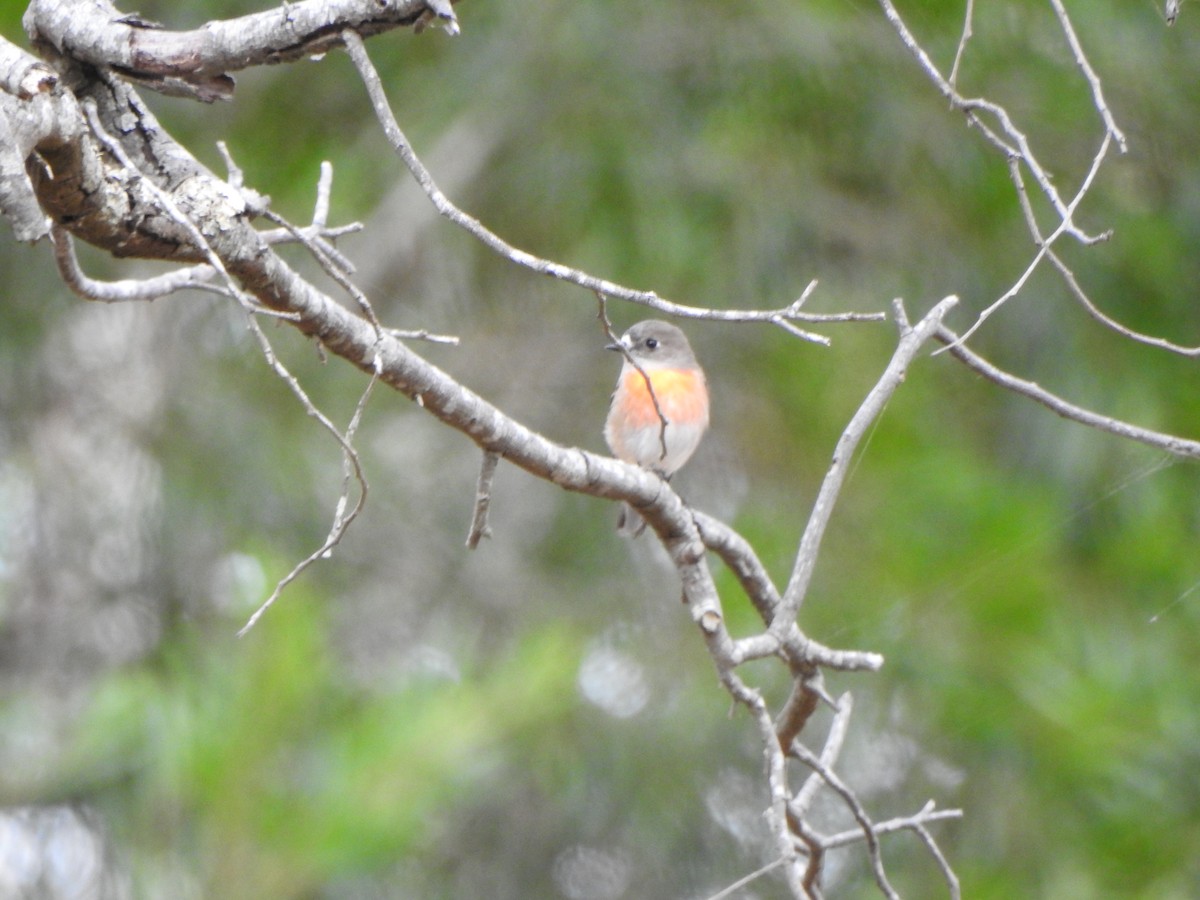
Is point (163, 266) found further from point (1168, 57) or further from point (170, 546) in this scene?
point (1168, 57)

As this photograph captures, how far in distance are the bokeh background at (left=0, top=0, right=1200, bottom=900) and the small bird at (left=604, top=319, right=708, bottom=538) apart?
43 cm

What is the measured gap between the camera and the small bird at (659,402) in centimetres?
506

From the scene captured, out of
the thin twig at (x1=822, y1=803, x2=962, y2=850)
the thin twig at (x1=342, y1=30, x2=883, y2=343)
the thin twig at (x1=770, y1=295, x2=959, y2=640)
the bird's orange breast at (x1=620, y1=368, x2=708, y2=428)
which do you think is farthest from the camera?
the bird's orange breast at (x1=620, y1=368, x2=708, y2=428)

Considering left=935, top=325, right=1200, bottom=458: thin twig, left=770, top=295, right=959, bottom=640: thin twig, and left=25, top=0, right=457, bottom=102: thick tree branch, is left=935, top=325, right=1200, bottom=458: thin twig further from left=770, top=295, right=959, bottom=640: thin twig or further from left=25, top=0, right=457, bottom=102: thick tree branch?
left=25, top=0, right=457, bottom=102: thick tree branch

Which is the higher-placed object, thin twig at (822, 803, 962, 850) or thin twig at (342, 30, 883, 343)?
thin twig at (342, 30, 883, 343)

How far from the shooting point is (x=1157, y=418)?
5.55 m

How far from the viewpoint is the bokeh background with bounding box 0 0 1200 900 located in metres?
5.42

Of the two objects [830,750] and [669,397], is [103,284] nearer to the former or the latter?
[830,750]

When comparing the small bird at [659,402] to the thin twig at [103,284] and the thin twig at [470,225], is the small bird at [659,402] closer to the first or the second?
the thin twig at [103,284]

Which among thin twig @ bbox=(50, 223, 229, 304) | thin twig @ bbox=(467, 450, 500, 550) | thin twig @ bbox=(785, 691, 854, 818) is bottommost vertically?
thin twig @ bbox=(785, 691, 854, 818)

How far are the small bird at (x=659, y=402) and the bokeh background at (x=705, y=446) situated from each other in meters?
0.43

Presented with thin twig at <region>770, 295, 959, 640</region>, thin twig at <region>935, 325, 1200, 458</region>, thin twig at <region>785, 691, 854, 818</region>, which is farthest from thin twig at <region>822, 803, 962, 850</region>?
thin twig at <region>935, 325, 1200, 458</region>

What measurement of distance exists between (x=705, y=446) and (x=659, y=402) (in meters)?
1.11

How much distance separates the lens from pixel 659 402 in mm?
5035
